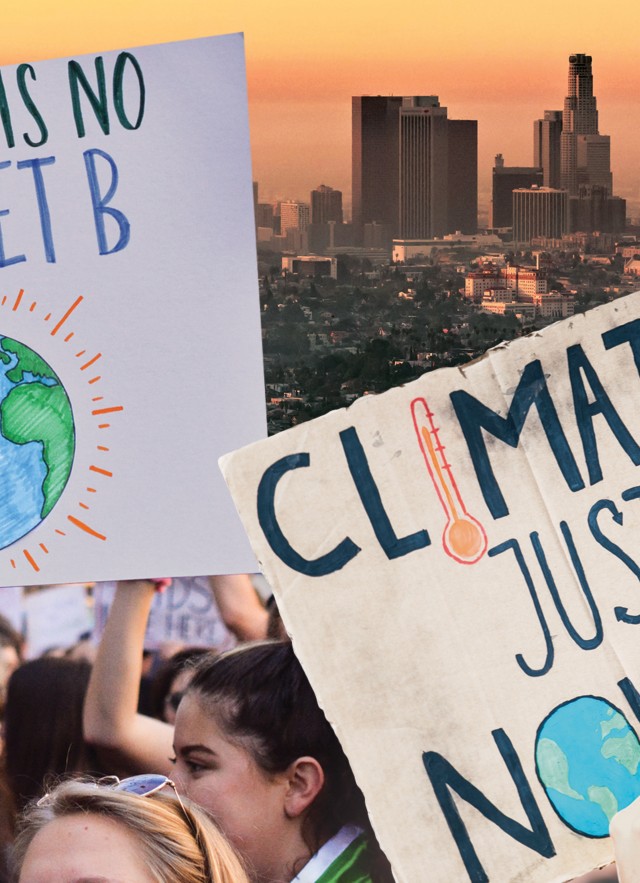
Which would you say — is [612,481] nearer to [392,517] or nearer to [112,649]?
[392,517]

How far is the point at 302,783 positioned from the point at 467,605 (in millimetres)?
546

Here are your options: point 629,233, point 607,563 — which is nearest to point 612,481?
point 607,563

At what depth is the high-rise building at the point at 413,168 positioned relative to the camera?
4.97 m

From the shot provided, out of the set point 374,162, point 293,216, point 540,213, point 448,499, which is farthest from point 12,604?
point 540,213

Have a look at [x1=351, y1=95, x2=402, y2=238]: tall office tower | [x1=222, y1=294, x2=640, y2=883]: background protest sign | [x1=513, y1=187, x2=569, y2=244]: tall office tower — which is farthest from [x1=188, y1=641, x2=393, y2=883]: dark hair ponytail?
[x1=513, y1=187, x2=569, y2=244]: tall office tower

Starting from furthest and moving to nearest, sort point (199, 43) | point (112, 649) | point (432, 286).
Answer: point (432, 286) < point (112, 649) < point (199, 43)

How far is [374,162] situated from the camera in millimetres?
5418

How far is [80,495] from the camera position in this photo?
4.02ft

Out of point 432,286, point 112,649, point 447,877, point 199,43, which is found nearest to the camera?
point 447,877

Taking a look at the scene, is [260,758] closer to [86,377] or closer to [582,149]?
[86,377]

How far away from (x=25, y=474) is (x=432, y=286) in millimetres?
3394

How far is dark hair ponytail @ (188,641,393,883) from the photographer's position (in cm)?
123

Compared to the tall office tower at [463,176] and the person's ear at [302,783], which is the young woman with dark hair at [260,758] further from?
the tall office tower at [463,176]

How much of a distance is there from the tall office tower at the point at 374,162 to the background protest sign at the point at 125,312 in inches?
140
